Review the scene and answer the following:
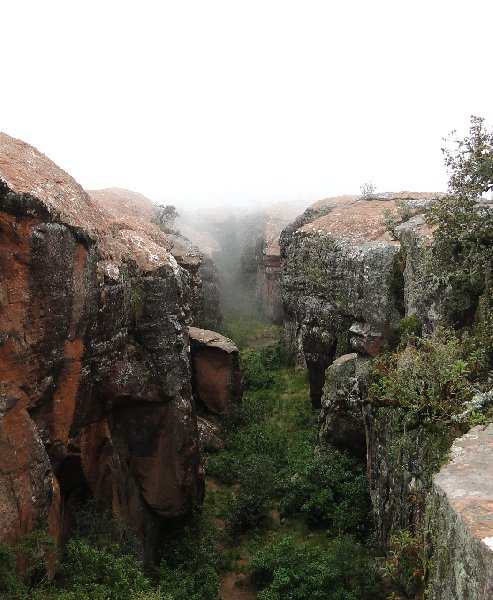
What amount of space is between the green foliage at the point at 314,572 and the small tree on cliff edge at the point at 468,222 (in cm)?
631

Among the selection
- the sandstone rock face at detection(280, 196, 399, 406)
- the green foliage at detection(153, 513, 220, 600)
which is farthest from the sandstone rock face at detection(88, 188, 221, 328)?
the green foliage at detection(153, 513, 220, 600)

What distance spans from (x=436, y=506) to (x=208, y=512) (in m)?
10.8

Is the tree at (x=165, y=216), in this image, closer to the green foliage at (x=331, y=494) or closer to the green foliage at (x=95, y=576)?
the green foliage at (x=331, y=494)

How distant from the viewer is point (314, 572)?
11977 mm

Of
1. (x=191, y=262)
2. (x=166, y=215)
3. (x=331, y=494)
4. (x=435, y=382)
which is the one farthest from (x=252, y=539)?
(x=166, y=215)

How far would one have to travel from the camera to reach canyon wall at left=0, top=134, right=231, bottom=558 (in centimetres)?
928

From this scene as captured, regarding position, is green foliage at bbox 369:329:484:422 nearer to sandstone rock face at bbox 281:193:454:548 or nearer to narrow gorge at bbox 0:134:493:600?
narrow gorge at bbox 0:134:493:600

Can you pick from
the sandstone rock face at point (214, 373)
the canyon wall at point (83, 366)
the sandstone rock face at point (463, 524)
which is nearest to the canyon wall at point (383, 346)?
the sandstone rock face at point (463, 524)

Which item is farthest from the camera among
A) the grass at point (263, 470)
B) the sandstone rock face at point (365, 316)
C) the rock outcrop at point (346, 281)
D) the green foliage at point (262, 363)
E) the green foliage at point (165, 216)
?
the green foliage at point (165, 216)

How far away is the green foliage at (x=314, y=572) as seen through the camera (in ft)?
37.4

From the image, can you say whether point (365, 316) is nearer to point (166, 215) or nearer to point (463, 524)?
point (463, 524)

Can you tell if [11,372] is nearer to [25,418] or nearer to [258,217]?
[25,418]

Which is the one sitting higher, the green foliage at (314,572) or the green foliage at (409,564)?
the green foliage at (409,564)

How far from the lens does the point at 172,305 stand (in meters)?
13.6
